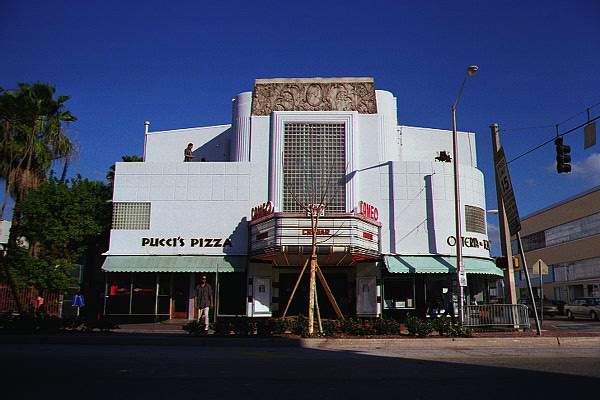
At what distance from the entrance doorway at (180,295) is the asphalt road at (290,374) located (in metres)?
13.8

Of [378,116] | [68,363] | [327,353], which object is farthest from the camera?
[378,116]

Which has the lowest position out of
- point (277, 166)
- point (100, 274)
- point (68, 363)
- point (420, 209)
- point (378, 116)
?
point (68, 363)

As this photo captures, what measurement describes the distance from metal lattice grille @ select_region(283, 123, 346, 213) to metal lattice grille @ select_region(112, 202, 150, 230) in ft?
22.8

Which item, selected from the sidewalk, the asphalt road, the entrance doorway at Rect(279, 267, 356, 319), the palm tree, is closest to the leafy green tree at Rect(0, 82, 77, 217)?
the palm tree

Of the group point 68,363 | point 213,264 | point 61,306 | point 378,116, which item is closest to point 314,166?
point 378,116

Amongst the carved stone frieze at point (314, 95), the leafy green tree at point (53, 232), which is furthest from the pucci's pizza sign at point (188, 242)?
the carved stone frieze at point (314, 95)

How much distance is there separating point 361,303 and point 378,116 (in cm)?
945

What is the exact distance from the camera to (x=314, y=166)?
27078mm

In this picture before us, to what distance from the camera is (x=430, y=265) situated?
2545 centimetres

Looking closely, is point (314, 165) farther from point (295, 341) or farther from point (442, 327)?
point (295, 341)

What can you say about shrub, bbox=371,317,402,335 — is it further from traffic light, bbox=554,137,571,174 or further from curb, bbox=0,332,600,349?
traffic light, bbox=554,137,571,174

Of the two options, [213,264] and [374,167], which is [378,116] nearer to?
[374,167]

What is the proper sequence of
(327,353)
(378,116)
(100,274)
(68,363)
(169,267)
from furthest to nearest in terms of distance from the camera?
(100,274) < (378,116) < (169,267) < (327,353) < (68,363)

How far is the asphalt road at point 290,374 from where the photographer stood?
24.7 feet
